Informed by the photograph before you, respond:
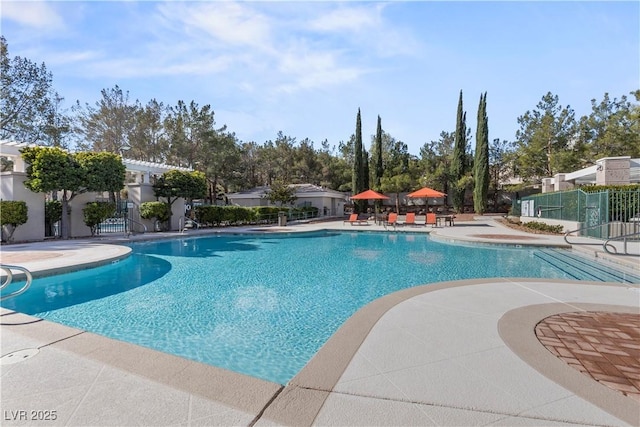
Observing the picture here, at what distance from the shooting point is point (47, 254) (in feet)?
33.0

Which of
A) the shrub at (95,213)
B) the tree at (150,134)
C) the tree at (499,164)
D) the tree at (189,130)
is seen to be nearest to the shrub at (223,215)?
the shrub at (95,213)

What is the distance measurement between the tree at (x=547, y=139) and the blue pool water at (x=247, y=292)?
22939 mm

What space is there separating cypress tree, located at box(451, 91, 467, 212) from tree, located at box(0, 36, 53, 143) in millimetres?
33698

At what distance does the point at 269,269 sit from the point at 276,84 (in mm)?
8959

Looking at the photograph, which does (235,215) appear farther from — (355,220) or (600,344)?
(600,344)

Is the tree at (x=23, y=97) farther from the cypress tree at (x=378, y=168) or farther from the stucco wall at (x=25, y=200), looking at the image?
the cypress tree at (x=378, y=168)

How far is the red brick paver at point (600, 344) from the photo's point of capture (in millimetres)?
2771

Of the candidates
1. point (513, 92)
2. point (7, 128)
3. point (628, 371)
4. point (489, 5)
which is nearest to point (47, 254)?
point (628, 371)

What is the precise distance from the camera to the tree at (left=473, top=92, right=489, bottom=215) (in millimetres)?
29375

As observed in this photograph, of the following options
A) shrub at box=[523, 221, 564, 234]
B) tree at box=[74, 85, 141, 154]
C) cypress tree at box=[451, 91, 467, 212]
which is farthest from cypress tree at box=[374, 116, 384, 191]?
tree at box=[74, 85, 141, 154]

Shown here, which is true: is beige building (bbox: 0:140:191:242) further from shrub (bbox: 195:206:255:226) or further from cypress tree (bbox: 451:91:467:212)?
cypress tree (bbox: 451:91:467:212)

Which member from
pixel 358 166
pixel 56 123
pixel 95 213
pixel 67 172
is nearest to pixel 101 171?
pixel 67 172

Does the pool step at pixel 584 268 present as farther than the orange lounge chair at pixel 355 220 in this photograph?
No

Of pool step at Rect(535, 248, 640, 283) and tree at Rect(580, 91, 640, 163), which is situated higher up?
tree at Rect(580, 91, 640, 163)
